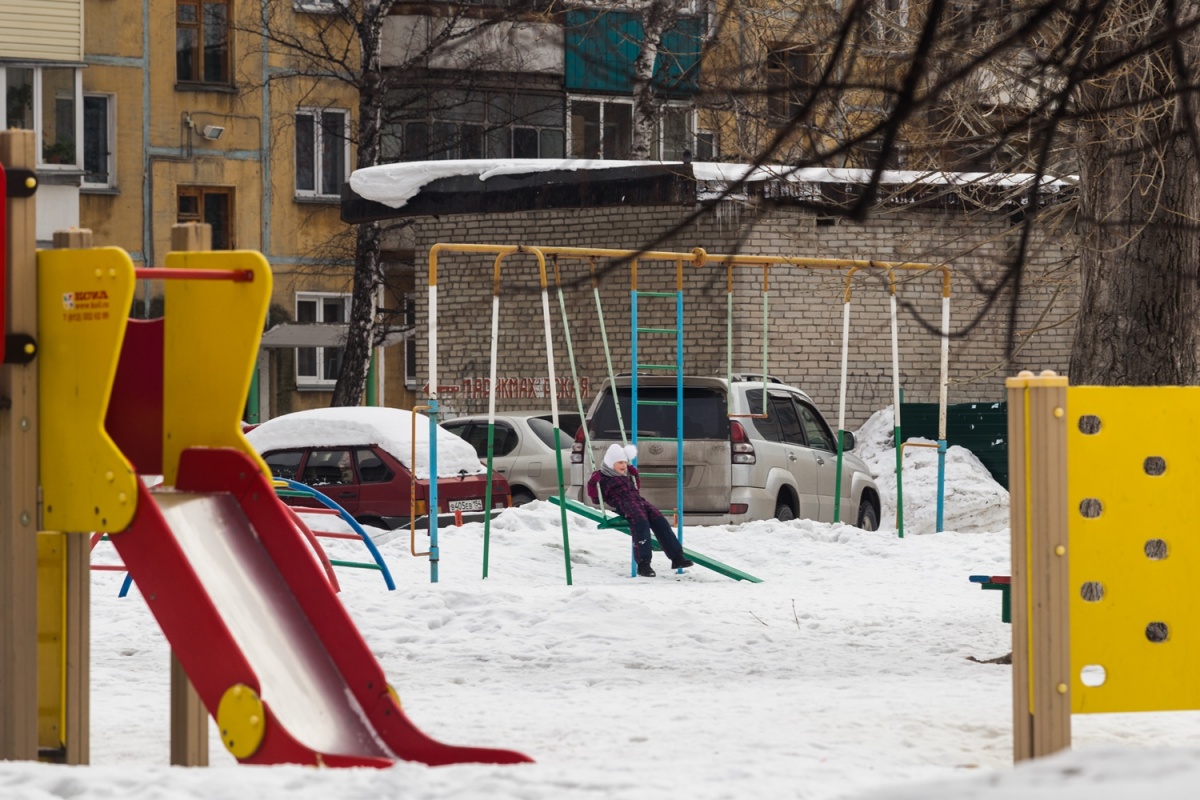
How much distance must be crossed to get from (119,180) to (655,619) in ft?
85.5

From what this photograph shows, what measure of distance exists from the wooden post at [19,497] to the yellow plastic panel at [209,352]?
482 millimetres

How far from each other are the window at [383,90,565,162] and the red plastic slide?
2695cm

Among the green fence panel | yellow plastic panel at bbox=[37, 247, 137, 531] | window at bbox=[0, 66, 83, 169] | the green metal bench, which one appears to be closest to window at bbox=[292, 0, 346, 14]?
window at bbox=[0, 66, 83, 169]

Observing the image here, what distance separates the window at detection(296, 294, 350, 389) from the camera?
1415 inches

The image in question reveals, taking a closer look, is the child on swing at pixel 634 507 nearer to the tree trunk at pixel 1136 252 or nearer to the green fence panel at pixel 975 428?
the tree trunk at pixel 1136 252

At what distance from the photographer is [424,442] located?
1656cm

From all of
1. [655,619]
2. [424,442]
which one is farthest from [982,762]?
[424,442]

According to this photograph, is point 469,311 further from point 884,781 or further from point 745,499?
point 884,781

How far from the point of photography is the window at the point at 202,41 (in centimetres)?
3491

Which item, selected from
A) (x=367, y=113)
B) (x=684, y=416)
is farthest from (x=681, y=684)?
(x=367, y=113)

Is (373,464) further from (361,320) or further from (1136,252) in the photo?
(361,320)

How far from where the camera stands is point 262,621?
Result: 5.73 meters

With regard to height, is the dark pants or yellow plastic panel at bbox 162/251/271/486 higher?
yellow plastic panel at bbox 162/251/271/486

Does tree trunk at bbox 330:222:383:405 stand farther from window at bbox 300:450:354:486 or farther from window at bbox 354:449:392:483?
window at bbox 354:449:392:483
